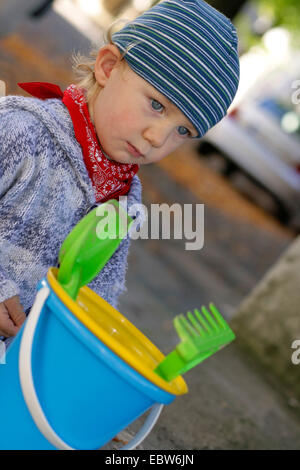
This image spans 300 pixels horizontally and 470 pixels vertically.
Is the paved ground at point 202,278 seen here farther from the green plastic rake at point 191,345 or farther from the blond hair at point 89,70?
the blond hair at point 89,70

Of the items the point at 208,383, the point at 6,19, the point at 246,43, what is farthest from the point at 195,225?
the point at 246,43

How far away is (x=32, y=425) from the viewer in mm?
1246

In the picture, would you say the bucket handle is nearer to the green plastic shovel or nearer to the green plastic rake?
the green plastic shovel

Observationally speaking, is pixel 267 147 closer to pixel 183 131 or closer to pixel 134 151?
pixel 183 131

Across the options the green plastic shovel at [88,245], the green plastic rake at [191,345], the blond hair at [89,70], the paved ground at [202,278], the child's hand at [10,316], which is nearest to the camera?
the green plastic rake at [191,345]

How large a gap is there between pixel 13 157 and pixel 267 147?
831 cm

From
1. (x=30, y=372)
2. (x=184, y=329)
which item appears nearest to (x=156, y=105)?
(x=184, y=329)

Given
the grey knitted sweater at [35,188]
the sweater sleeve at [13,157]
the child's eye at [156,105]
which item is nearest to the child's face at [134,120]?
the child's eye at [156,105]

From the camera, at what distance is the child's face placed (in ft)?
5.00

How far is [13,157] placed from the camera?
1.48m

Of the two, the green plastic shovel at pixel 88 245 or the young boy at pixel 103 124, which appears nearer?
the green plastic shovel at pixel 88 245

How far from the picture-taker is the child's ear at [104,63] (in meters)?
1.64

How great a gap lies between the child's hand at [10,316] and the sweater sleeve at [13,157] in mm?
35
